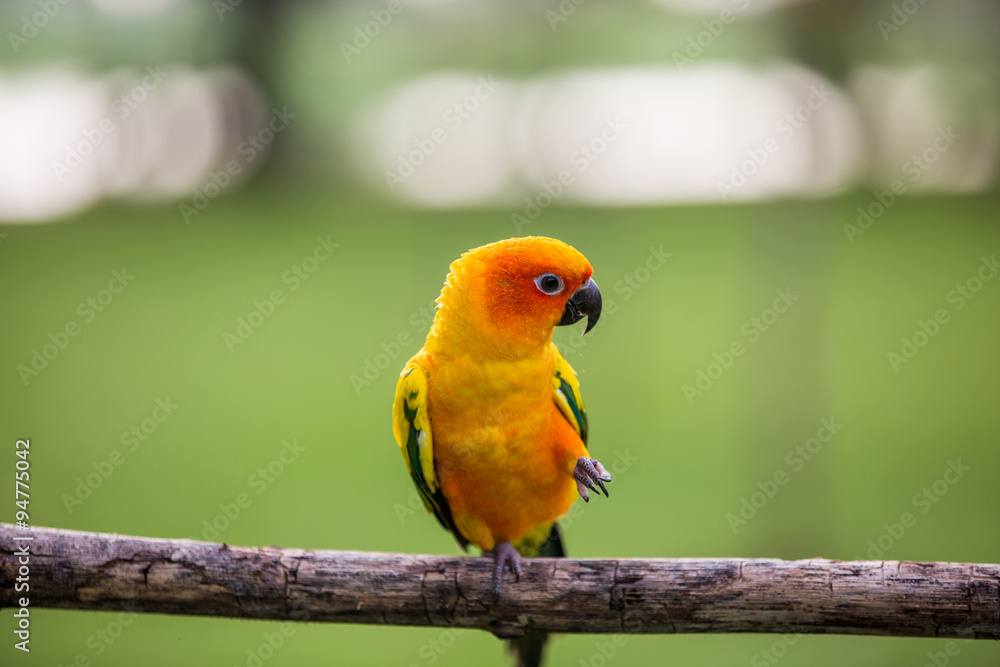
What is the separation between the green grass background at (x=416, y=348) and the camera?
3.29 metres

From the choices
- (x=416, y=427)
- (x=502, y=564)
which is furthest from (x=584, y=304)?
(x=502, y=564)

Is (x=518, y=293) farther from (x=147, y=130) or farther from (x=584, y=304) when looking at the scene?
(x=147, y=130)

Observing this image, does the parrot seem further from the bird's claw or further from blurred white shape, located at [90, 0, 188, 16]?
blurred white shape, located at [90, 0, 188, 16]

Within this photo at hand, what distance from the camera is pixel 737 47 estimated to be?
13.0 ft

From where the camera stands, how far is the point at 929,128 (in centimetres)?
463

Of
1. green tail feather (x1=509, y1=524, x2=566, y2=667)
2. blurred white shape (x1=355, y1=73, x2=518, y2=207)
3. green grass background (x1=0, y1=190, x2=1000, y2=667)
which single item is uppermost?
blurred white shape (x1=355, y1=73, x2=518, y2=207)

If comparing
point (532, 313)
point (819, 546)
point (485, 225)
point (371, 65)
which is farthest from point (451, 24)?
point (819, 546)

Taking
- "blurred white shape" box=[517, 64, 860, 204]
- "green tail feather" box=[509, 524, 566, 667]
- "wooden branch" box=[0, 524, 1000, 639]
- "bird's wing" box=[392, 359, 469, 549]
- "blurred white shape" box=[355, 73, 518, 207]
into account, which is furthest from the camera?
"blurred white shape" box=[355, 73, 518, 207]

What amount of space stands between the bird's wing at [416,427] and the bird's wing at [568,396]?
0.37 metres

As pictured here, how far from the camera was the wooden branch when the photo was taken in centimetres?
146

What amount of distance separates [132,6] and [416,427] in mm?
4436

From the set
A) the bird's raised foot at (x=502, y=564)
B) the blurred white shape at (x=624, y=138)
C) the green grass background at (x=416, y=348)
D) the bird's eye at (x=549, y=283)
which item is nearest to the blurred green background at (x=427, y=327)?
the green grass background at (x=416, y=348)

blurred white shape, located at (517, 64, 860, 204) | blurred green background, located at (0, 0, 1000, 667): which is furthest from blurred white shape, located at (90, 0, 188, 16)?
blurred white shape, located at (517, 64, 860, 204)

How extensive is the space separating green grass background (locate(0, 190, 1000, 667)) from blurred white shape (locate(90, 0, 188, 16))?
4.81 feet
